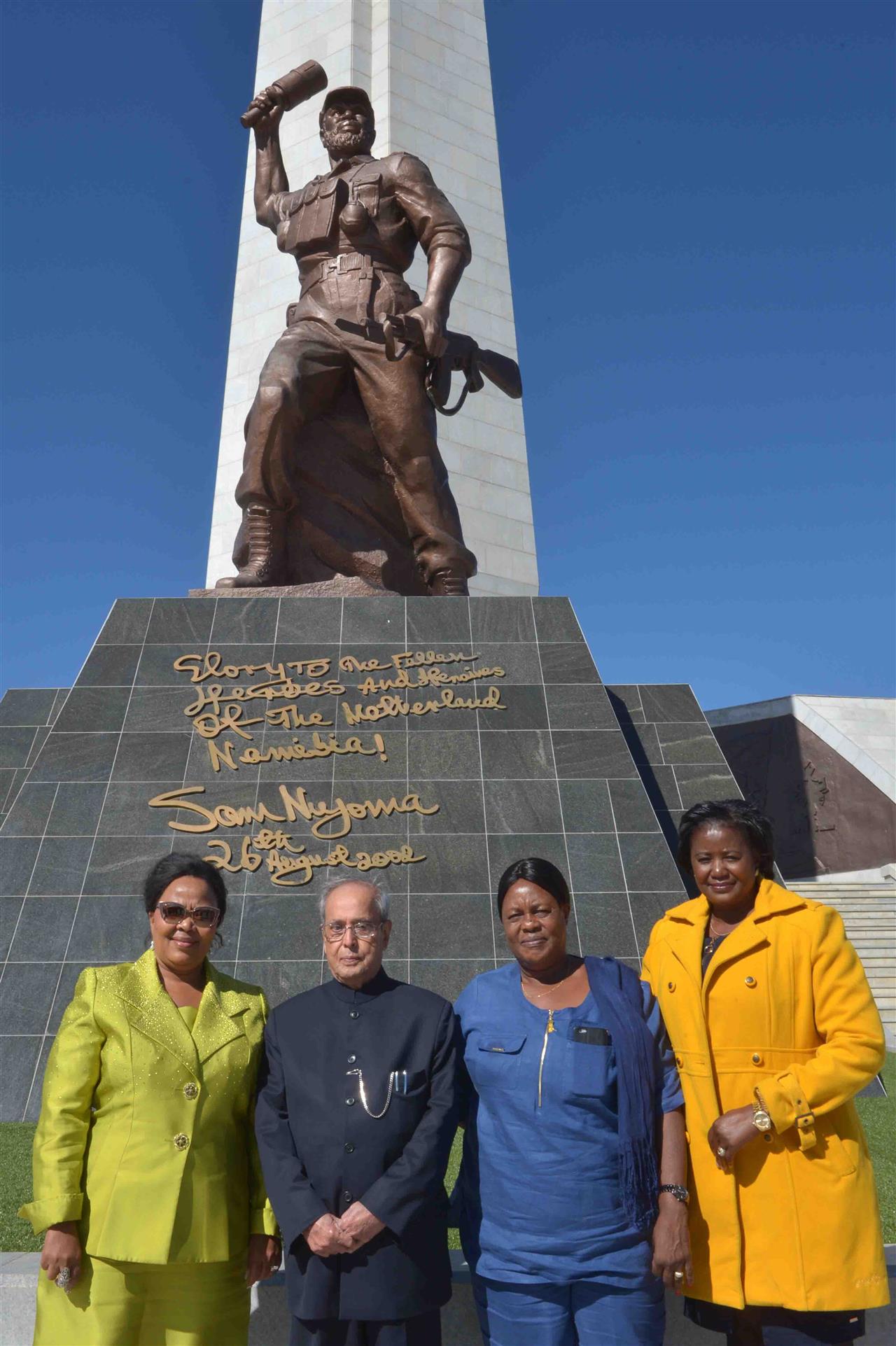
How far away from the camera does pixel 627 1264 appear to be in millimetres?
1984

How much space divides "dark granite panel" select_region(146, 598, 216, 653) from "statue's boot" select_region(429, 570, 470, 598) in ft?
4.95

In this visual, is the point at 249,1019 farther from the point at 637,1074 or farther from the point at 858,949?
the point at 858,949

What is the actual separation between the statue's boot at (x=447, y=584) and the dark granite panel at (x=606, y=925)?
8.47 feet

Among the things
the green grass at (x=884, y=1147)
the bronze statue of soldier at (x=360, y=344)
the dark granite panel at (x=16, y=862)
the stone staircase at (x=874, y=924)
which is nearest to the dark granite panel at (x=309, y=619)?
the bronze statue of soldier at (x=360, y=344)

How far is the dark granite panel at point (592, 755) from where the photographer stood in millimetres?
6168

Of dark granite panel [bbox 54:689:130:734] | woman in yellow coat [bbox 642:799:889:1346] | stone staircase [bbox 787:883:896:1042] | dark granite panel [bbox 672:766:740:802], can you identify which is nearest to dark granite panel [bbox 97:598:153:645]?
dark granite panel [bbox 54:689:130:734]

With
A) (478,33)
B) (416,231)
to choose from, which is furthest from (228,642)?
(478,33)

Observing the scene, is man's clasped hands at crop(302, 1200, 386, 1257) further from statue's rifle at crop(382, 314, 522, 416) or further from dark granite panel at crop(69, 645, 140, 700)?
statue's rifle at crop(382, 314, 522, 416)

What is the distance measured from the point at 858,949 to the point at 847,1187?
9605 millimetres

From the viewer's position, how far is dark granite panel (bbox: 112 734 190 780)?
607cm

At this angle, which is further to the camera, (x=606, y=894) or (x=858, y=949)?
(x=858, y=949)

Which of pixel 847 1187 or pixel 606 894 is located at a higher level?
pixel 606 894

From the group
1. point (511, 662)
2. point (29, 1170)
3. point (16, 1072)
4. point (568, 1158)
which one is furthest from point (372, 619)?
point (568, 1158)

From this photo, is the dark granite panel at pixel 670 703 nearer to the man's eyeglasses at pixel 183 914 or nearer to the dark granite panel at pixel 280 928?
the dark granite panel at pixel 280 928
